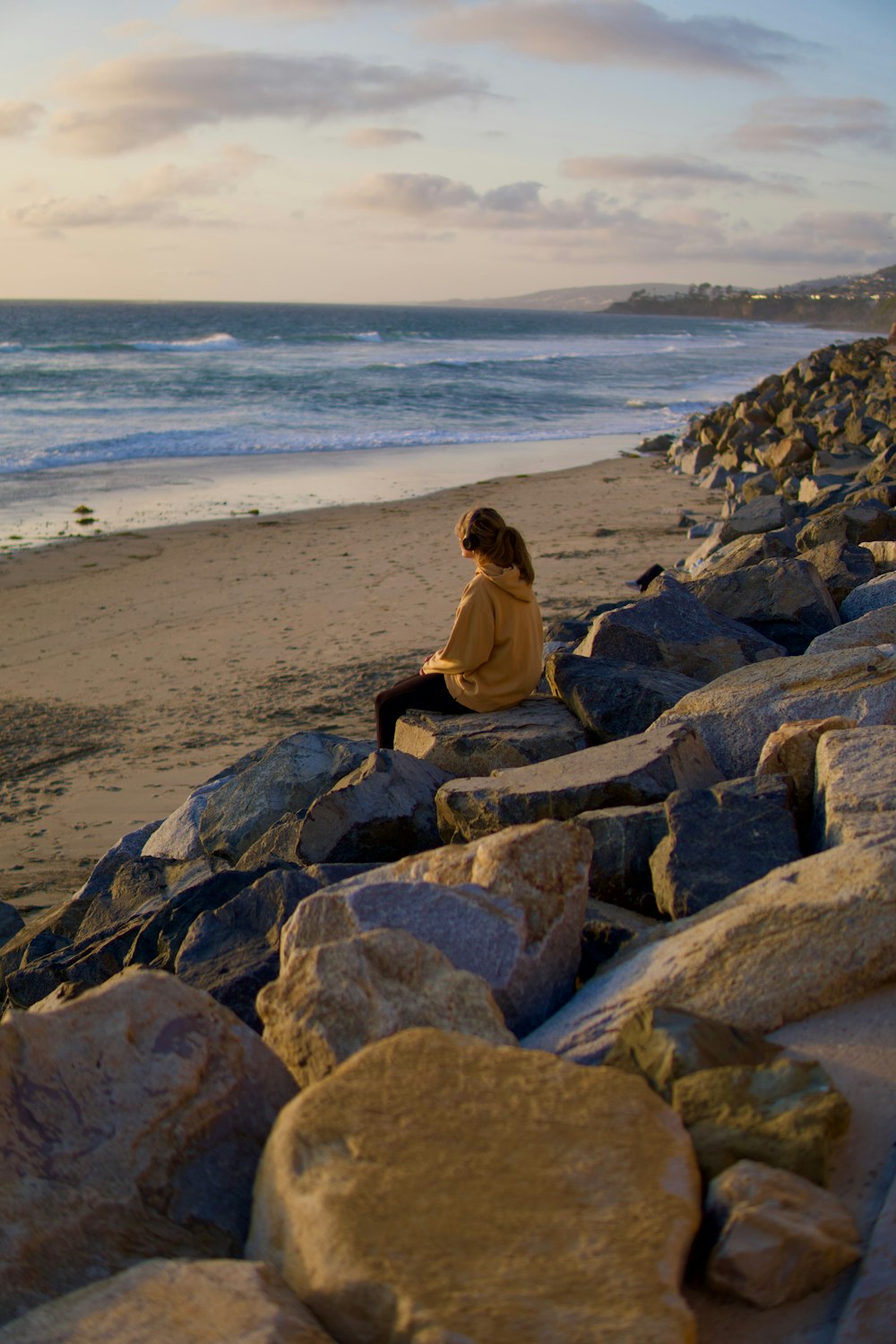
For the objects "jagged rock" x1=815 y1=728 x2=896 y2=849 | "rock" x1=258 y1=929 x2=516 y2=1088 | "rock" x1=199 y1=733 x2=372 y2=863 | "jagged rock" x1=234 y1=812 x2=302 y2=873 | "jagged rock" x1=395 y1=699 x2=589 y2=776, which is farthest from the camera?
→ "rock" x1=199 y1=733 x2=372 y2=863

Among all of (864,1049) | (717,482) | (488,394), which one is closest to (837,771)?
(864,1049)

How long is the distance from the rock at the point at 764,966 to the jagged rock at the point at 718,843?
1.13ft

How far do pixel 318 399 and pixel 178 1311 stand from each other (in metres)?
28.0

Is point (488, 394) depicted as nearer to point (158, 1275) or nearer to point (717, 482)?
point (717, 482)

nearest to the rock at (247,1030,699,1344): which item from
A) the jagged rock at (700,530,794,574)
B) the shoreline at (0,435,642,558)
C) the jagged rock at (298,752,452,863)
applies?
the jagged rock at (298,752,452,863)

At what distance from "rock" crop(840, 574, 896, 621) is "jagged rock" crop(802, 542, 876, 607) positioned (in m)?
0.12

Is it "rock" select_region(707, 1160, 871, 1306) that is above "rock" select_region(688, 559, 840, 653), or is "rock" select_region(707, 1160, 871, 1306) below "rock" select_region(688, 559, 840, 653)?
below

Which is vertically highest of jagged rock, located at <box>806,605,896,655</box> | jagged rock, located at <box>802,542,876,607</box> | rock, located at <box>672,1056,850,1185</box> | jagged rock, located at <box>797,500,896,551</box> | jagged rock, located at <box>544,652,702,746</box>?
jagged rock, located at <box>797,500,896,551</box>

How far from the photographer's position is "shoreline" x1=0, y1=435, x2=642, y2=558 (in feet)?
46.1

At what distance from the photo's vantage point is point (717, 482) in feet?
52.7

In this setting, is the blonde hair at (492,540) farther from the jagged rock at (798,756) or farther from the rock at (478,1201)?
the rock at (478,1201)

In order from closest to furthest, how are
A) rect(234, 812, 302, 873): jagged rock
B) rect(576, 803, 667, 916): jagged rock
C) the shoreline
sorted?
1. rect(576, 803, 667, 916): jagged rock
2. rect(234, 812, 302, 873): jagged rock
3. the shoreline

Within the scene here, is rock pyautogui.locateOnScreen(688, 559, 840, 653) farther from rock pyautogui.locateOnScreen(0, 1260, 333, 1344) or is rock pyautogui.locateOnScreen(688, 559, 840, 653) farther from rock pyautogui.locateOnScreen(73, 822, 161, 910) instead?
rock pyautogui.locateOnScreen(0, 1260, 333, 1344)

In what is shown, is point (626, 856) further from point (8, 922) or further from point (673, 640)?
point (8, 922)
